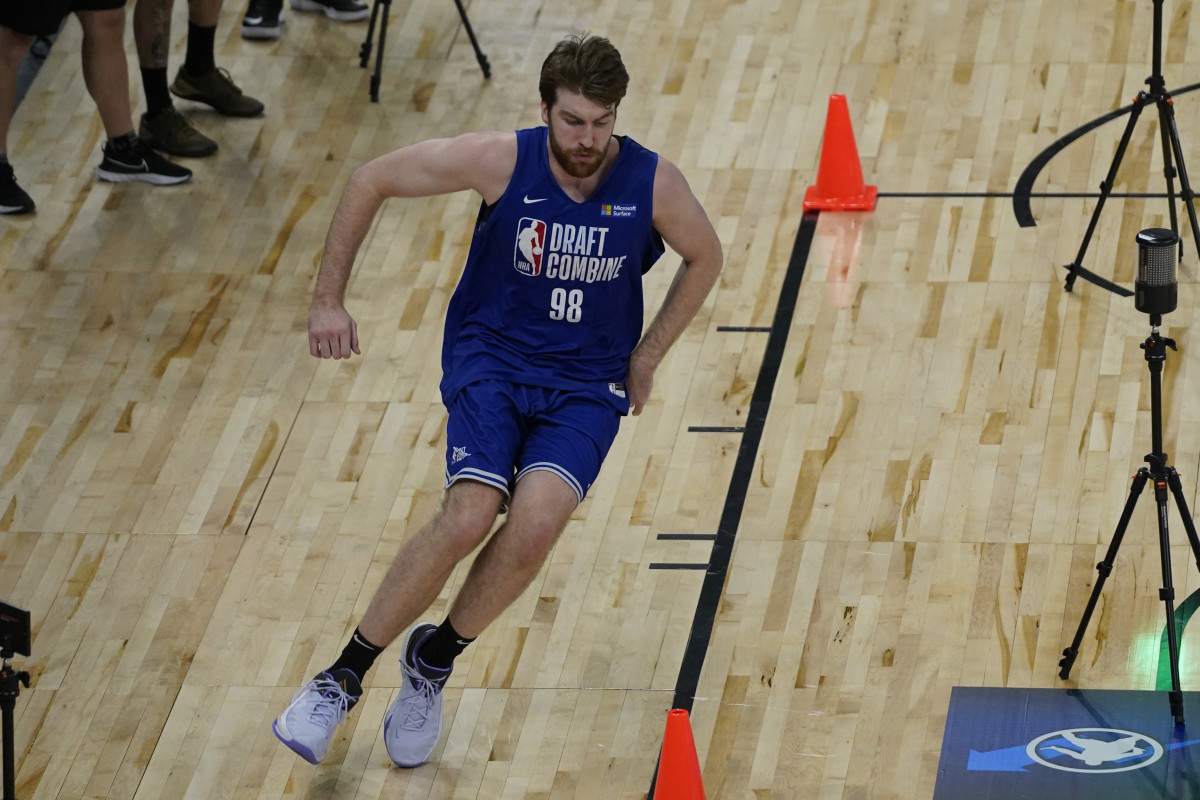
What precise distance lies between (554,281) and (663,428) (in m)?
1.37

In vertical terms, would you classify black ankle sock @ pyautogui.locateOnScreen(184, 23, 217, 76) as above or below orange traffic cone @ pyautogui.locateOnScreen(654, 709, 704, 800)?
below

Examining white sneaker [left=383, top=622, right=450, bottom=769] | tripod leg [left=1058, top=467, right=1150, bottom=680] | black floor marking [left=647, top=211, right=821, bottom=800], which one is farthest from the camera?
black floor marking [left=647, top=211, right=821, bottom=800]

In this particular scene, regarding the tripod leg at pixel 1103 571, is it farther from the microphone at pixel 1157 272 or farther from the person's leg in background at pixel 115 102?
the person's leg in background at pixel 115 102

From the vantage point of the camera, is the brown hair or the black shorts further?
the black shorts

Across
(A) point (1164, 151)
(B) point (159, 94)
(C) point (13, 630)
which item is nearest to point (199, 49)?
(B) point (159, 94)

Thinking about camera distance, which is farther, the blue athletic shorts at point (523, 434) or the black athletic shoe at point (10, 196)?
the black athletic shoe at point (10, 196)

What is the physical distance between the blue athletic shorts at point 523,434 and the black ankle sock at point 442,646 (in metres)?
0.38

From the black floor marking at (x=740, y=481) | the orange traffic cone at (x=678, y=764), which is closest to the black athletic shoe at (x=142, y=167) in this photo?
the black floor marking at (x=740, y=481)

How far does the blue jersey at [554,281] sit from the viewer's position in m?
4.58

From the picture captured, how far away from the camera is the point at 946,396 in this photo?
5.93 m

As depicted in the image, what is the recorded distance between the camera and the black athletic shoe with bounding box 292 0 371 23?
8508 mm

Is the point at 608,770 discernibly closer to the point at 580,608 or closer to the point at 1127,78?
the point at 580,608

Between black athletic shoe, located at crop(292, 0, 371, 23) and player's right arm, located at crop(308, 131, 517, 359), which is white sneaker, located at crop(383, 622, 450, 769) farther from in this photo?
black athletic shoe, located at crop(292, 0, 371, 23)

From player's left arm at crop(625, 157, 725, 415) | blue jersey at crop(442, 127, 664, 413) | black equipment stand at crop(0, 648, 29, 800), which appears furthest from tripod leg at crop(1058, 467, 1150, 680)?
black equipment stand at crop(0, 648, 29, 800)
